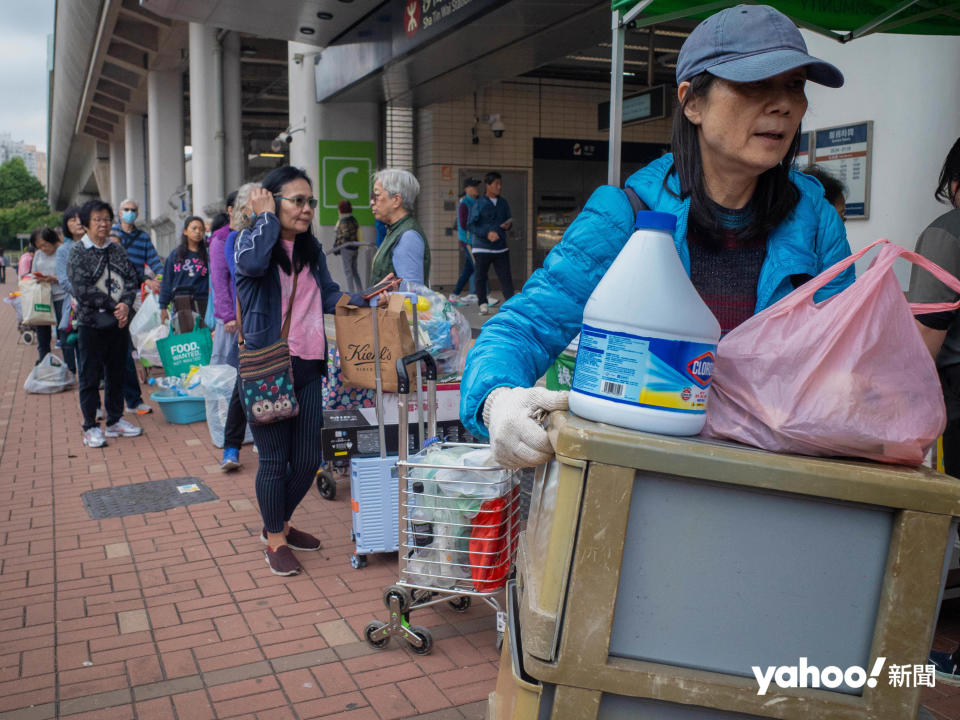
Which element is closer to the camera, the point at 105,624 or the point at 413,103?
the point at 105,624

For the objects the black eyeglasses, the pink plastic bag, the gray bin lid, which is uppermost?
the black eyeglasses

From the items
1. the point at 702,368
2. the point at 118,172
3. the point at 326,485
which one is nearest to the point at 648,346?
the point at 702,368

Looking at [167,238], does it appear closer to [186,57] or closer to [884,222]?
[186,57]

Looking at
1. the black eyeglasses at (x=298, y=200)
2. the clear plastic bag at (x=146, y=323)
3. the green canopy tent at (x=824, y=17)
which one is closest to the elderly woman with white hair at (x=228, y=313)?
the black eyeglasses at (x=298, y=200)

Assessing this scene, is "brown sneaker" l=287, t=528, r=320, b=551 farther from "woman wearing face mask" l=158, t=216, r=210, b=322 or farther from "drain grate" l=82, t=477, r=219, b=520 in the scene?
"woman wearing face mask" l=158, t=216, r=210, b=322

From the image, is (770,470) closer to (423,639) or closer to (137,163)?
(423,639)

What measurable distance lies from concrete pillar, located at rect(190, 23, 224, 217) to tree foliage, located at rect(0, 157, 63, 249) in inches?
4015

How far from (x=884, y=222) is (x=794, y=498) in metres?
4.28

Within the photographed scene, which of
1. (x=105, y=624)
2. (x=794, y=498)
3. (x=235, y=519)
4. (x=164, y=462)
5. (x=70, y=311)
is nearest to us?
(x=794, y=498)

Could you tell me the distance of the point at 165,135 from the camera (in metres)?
24.6

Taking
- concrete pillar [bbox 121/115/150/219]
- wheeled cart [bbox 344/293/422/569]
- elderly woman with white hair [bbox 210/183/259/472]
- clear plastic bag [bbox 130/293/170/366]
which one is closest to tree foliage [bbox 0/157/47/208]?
concrete pillar [bbox 121/115/150/219]

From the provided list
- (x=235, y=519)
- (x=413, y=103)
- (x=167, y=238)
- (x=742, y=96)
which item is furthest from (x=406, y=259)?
(x=167, y=238)

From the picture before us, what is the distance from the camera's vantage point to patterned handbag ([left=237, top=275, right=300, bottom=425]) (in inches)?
171

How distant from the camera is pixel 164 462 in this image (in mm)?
7078
